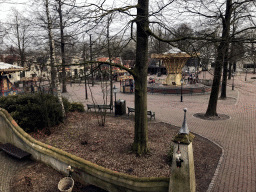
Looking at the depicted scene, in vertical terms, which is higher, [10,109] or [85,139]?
[10,109]

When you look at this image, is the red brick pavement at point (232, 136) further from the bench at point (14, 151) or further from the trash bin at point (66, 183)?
the bench at point (14, 151)

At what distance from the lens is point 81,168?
5758mm

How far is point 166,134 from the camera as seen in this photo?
31.0 feet

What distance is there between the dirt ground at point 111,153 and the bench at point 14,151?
0.60 meters

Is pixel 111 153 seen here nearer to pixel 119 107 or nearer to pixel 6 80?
pixel 119 107

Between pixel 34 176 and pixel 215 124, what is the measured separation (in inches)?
394

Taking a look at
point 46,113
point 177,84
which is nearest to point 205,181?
point 46,113

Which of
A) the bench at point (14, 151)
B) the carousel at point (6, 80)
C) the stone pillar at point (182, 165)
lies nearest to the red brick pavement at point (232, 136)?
the stone pillar at point (182, 165)

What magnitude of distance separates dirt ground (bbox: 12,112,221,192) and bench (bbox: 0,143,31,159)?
0.60m

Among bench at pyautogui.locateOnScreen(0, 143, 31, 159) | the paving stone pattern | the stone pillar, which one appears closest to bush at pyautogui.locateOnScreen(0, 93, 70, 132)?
bench at pyautogui.locateOnScreen(0, 143, 31, 159)

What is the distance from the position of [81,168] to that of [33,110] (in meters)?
4.36

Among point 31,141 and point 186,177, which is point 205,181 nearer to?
point 186,177

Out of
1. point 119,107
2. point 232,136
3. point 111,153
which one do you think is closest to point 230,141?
point 232,136

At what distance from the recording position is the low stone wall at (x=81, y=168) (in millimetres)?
4777
